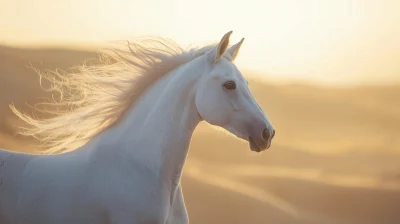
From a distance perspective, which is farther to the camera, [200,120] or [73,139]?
[73,139]

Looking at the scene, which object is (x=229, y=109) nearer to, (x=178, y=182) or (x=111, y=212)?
(x=178, y=182)

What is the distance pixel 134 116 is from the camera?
169 inches

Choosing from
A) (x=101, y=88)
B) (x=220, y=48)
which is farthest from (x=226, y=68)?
(x=101, y=88)

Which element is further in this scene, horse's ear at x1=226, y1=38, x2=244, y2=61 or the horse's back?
horse's ear at x1=226, y1=38, x2=244, y2=61

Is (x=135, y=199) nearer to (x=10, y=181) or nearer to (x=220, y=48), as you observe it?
(x=10, y=181)

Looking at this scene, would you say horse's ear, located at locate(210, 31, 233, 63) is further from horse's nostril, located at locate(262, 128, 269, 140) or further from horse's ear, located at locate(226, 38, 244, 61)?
horse's nostril, located at locate(262, 128, 269, 140)

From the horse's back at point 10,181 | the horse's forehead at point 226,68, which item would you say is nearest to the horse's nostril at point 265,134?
the horse's forehead at point 226,68

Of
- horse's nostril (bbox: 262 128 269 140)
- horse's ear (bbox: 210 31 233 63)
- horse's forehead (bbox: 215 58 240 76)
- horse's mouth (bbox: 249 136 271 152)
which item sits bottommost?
horse's mouth (bbox: 249 136 271 152)

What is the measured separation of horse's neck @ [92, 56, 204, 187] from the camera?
414cm

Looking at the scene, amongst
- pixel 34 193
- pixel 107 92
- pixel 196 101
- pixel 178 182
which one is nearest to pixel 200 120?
pixel 196 101

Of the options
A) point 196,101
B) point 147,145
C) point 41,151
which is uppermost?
point 196,101

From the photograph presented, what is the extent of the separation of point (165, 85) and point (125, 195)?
74 cm

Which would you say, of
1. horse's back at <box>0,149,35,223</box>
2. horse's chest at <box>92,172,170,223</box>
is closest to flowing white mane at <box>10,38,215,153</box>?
horse's back at <box>0,149,35,223</box>

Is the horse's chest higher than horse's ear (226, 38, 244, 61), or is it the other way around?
horse's ear (226, 38, 244, 61)
